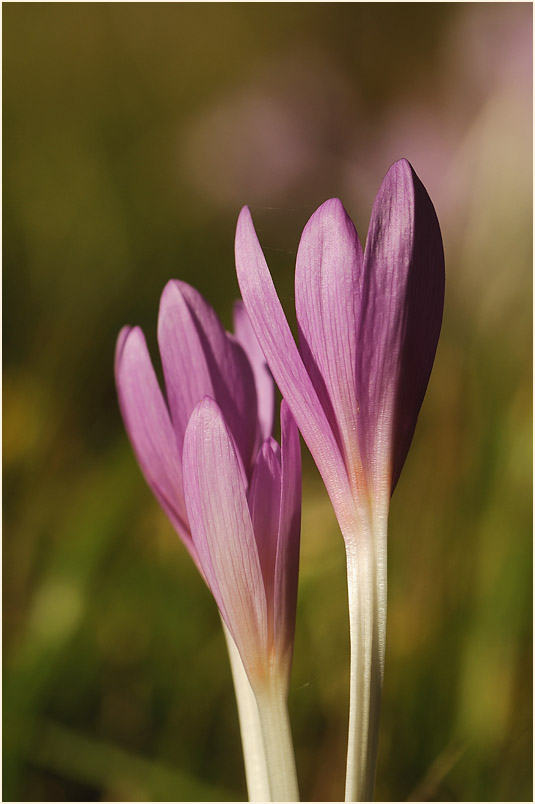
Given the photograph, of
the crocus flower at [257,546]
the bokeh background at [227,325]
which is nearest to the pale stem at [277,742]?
the crocus flower at [257,546]

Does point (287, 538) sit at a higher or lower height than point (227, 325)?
lower

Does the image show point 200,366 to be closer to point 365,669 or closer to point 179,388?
point 179,388

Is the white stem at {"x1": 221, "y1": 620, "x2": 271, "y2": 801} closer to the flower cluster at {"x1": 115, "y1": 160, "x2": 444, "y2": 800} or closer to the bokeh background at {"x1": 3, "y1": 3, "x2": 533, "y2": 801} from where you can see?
the flower cluster at {"x1": 115, "y1": 160, "x2": 444, "y2": 800}

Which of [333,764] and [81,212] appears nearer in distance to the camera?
[333,764]

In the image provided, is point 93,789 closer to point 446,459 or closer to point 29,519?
point 29,519

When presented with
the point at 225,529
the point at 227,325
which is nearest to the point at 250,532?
the point at 225,529

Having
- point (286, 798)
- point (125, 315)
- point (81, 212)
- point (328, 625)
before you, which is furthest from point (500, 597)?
point (81, 212)

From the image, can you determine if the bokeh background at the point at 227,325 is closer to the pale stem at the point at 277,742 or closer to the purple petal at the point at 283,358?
the purple petal at the point at 283,358
